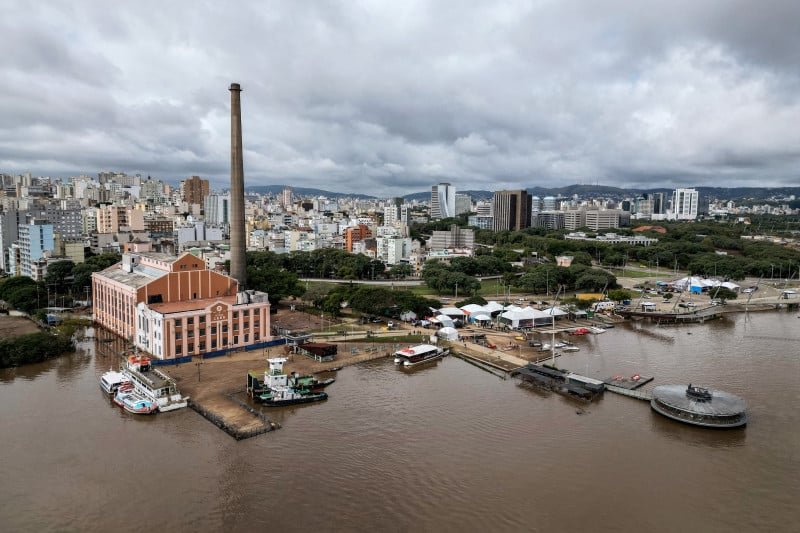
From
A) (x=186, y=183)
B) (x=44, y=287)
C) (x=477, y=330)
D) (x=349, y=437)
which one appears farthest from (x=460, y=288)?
(x=186, y=183)

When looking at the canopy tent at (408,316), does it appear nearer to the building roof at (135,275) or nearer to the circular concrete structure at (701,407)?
the building roof at (135,275)

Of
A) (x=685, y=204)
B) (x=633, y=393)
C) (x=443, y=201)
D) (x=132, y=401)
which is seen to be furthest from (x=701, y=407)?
(x=685, y=204)

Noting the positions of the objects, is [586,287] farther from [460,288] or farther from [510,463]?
[510,463]

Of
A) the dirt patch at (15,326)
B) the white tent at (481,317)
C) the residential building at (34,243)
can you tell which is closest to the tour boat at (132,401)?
the dirt patch at (15,326)

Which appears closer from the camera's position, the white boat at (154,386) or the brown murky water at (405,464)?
the brown murky water at (405,464)

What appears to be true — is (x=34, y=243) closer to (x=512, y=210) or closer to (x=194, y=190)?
(x=194, y=190)

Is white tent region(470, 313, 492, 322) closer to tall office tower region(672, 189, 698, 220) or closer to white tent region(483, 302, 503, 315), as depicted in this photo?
white tent region(483, 302, 503, 315)

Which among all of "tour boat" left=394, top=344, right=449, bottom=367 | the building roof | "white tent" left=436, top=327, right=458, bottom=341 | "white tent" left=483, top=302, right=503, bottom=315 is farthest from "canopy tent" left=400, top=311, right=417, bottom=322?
the building roof
